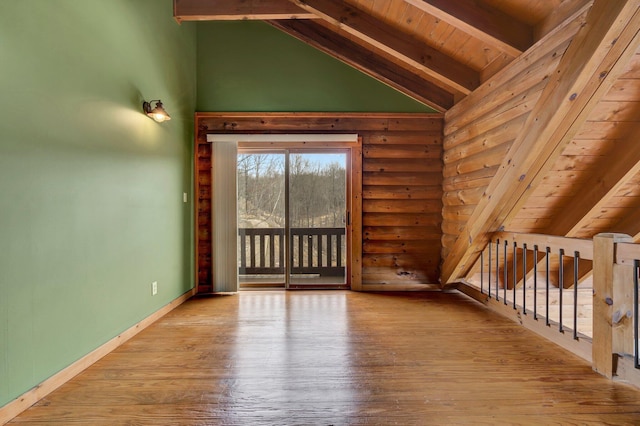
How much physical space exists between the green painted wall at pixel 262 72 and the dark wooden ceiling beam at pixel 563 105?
A: 7.14 ft

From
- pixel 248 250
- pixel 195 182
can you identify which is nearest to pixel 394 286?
pixel 248 250

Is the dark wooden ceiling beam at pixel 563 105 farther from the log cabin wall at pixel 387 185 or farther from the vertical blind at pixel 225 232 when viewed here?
the vertical blind at pixel 225 232

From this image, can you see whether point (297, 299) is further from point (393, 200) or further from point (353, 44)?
point (353, 44)

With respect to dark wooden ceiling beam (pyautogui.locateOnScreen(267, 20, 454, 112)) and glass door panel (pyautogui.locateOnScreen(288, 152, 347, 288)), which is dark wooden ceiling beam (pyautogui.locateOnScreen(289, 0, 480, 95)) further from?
glass door panel (pyautogui.locateOnScreen(288, 152, 347, 288))

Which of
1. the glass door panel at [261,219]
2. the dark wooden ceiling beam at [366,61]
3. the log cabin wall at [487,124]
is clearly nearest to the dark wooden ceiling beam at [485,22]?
the log cabin wall at [487,124]

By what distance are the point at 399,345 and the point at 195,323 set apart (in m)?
1.84

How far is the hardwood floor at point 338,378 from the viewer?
5.22ft

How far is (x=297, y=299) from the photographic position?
12.0ft

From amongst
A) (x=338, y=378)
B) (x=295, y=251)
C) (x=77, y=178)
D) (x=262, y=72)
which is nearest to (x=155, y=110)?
(x=77, y=178)

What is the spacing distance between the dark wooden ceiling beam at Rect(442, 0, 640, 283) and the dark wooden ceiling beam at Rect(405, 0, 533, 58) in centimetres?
58

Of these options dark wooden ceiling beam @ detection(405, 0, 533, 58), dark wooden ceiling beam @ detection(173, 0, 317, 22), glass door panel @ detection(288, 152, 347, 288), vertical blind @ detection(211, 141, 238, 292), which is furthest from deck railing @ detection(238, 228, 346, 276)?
dark wooden ceiling beam @ detection(405, 0, 533, 58)

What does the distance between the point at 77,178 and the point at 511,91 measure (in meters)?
3.36

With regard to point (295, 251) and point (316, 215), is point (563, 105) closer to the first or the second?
point (316, 215)

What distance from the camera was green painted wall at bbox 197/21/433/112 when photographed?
393 cm
